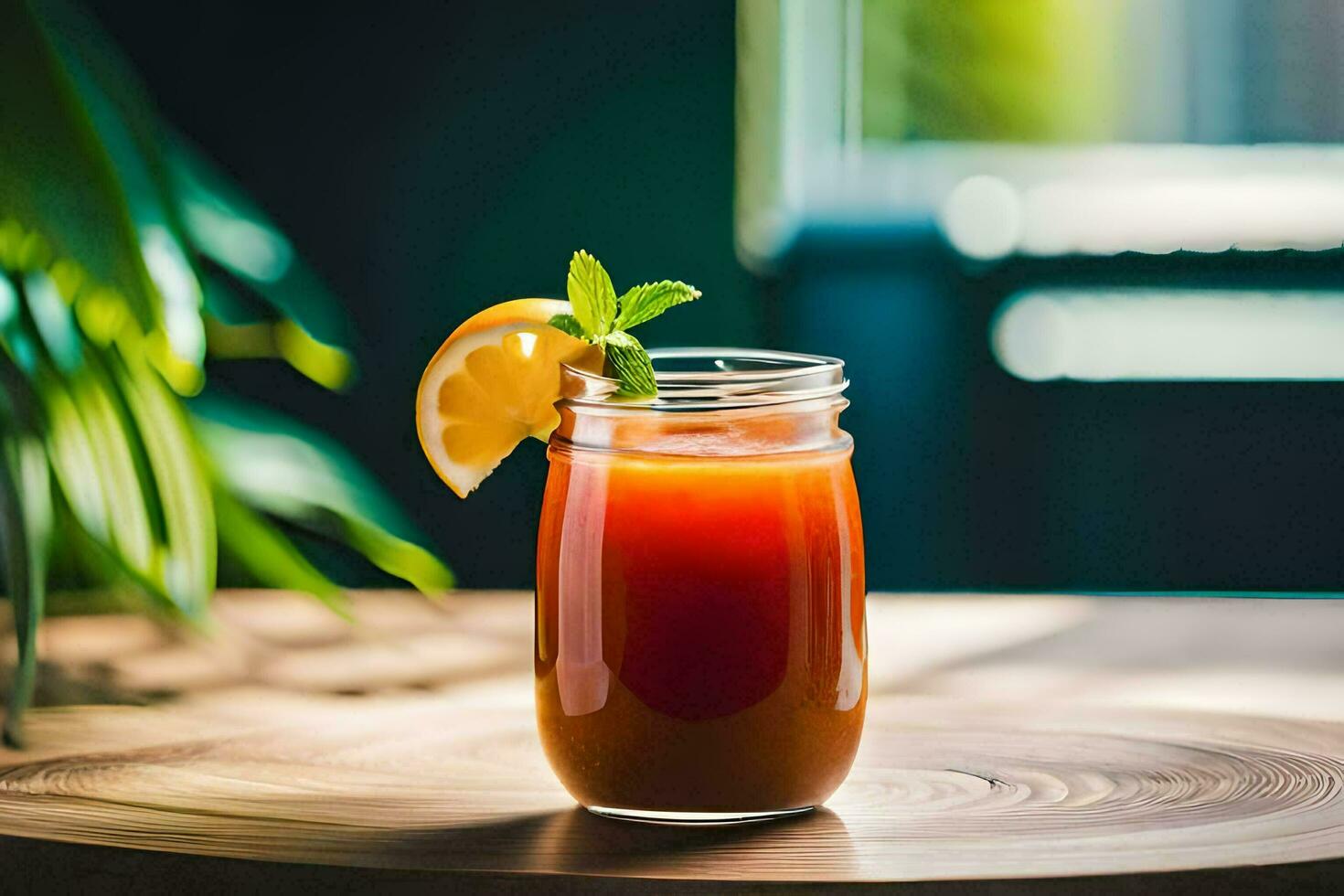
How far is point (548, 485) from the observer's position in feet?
2.29

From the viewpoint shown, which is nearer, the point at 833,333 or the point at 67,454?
the point at 67,454

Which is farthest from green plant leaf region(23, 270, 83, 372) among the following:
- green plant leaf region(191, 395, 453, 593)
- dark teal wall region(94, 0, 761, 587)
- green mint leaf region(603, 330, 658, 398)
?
dark teal wall region(94, 0, 761, 587)

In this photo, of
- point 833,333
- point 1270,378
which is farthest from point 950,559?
point 1270,378

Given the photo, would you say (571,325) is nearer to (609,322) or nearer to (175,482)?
(609,322)

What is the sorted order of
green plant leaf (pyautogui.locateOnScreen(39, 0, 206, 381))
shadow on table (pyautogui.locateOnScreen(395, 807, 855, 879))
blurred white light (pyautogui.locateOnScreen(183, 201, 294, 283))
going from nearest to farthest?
1. shadow on table (pyautogui.locateOnScreen(395, 807, 855, 879))
2. green plant leaf (pyautogui.locateOnScreen(39, 0, 206, 381))
3. blurred white light (pyautogui.locateOnScreen(183, 201, 294, 283))

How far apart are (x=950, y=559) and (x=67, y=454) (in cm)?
155

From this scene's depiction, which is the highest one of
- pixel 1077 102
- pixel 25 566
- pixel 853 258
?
pixel 1077 102

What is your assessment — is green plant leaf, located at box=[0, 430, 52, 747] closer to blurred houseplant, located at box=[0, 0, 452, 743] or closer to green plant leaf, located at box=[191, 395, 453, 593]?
blurred houseplant, located at box=[0, 0, 452, 743]

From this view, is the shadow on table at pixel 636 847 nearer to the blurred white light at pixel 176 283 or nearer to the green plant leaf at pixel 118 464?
the green plant leaf at pixel 118 464

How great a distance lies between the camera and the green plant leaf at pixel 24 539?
781 mm

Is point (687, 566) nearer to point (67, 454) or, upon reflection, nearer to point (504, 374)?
point (504, 374)

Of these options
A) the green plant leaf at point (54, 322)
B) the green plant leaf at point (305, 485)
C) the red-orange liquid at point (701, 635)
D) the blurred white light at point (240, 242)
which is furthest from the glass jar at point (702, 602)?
the blurred white light at point (240, 242)

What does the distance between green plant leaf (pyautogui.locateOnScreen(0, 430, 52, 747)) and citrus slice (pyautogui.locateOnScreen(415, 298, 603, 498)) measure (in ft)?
0.79

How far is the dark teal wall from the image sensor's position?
2133 mm
